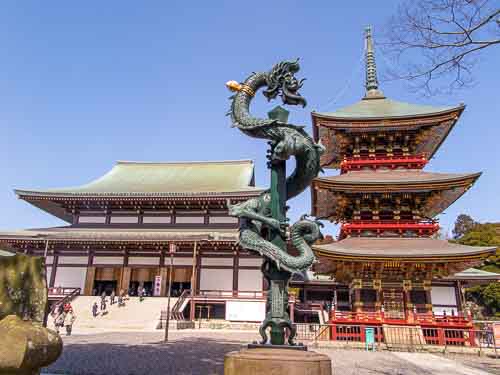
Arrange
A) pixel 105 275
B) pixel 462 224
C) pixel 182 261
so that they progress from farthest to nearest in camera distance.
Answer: pixel 462 224
pixel 105 275
pixel 182 261

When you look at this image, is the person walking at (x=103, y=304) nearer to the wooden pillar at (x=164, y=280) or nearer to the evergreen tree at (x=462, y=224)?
the wooden pillar at (x=164, y=280)

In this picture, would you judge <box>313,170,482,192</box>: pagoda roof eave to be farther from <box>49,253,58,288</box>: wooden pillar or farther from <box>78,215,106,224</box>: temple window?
<box>49,253,58,288</box>: wooden pillar

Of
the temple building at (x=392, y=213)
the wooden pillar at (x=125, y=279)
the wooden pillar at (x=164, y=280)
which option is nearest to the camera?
the temple building at (x=392, y=213)

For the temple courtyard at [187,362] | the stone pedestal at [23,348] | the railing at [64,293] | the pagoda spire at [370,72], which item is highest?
the pagoda spire at [370,72]

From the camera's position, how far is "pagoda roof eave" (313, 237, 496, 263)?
14820 millimetres

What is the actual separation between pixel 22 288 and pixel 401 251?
50.1ft

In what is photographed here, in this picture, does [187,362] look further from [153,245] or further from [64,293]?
[64,293]

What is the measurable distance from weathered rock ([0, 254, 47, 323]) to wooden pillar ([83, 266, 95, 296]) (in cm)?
2333

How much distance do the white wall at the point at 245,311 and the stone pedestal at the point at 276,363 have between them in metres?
18.5

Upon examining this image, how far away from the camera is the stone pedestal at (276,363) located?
396cm

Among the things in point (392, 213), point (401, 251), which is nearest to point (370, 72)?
point (392, 213)

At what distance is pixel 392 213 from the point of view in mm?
17812

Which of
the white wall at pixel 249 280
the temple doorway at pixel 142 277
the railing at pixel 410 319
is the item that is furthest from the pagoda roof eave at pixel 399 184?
the temple doorway at pixel 142 277

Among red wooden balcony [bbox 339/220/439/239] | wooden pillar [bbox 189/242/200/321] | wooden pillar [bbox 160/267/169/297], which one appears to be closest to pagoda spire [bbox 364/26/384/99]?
red wooden balcony [bbox 339/220/439/239]
